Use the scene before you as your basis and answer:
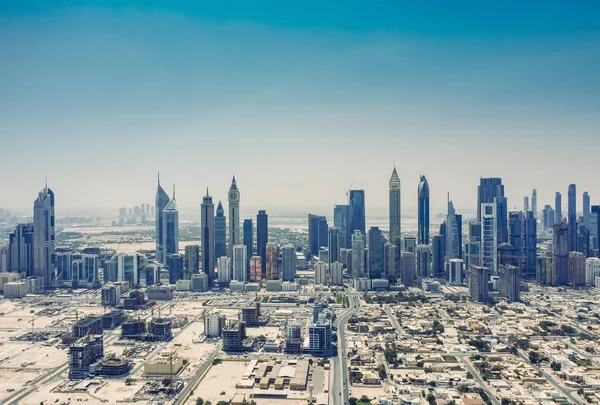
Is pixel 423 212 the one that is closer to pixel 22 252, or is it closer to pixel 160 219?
pixel 160 219

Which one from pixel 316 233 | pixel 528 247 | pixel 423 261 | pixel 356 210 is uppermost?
pixel 356 210

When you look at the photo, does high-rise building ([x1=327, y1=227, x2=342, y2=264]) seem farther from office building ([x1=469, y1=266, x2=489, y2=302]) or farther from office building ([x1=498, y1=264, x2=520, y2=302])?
office building ([x1=498, y1=264, x2=520, y2=302])

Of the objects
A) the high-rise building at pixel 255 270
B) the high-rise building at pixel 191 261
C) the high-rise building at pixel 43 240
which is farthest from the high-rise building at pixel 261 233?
the high-rise building at pixel 43 240

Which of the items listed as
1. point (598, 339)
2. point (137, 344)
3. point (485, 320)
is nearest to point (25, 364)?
point (137, 344)

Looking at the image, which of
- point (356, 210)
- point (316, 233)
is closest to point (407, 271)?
point (356, 210)

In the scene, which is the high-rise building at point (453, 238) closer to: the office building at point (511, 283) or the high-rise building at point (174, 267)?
the office building at point (511, 283)

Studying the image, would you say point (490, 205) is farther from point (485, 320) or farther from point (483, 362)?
point (483, 362)

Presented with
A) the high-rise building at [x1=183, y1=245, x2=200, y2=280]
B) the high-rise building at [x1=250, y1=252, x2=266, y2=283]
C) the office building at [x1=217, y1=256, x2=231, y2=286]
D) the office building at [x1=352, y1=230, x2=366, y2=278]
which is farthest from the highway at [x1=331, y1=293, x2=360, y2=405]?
the high-rise building at [x1=183, y1=245, x2=200, y2=280]
